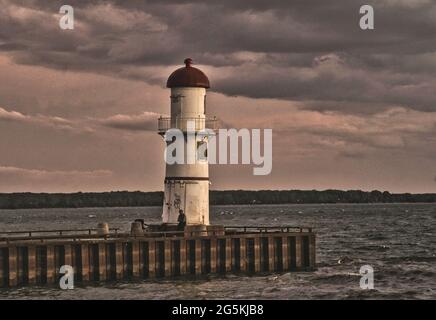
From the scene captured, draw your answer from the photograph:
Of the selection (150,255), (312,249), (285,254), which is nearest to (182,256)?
(150,255)

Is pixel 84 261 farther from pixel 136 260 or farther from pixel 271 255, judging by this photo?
pixel 271 255

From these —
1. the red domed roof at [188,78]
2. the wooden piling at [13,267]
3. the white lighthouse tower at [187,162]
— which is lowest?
the wooden piling at [13,267]

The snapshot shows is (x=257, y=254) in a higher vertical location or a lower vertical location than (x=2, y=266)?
higher

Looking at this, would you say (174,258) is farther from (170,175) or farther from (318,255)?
(318,255)

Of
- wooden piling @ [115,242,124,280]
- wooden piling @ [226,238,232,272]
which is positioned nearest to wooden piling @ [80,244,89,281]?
wooden piling @ [115,242,124,280]

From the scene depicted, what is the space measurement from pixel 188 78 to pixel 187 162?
202 inches

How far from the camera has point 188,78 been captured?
54562 millimetres

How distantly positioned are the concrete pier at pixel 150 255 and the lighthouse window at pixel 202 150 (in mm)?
4842

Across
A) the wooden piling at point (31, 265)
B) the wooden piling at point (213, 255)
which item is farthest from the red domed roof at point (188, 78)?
the wooden piling at point (31, 265)

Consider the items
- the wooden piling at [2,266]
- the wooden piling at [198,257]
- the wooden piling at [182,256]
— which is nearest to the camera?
the wooden piling at [2,266]

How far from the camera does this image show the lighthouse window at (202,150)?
55.0m

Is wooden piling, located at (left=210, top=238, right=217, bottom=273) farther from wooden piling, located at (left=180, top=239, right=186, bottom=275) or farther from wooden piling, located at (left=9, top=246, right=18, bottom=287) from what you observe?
wooden piling, located at (left=9, top=246, right=18, bottom=287)

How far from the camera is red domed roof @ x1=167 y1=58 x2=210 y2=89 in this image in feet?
179

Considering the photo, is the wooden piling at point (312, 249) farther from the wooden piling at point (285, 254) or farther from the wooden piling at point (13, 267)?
the wooden piling at point (13, 267)
